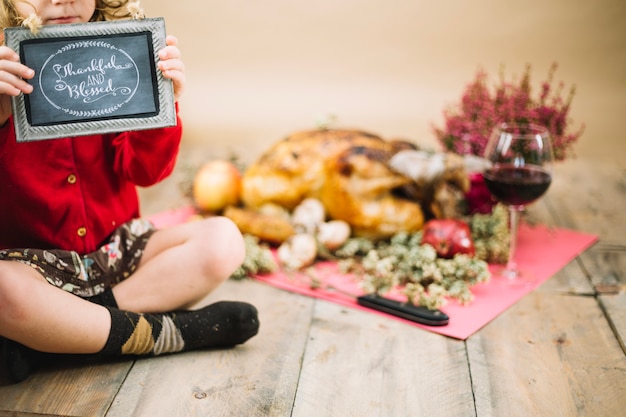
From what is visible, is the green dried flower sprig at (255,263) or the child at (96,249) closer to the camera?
the child at (96,249)

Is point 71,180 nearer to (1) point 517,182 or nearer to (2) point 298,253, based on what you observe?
(2) point 298,253

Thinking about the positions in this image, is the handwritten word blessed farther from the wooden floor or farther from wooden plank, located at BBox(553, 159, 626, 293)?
wooden plank, located at BBox(553, 159, 626, 293)

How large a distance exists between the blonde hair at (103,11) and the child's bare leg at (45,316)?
22.1 inches

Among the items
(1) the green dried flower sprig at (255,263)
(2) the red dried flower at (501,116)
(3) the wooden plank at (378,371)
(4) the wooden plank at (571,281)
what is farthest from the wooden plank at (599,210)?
(1) the green dried flower sprig at (255,263)

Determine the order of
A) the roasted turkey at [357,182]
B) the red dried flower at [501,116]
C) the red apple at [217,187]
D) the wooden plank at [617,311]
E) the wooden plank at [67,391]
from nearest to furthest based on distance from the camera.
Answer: the wooden plank at [67,391], the wooden plank at [617,311], the roasted turkey at [357,182], the red dried flower at [501,116], the red apple at [217,187]

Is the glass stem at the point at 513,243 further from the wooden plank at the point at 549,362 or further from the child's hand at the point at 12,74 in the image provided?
the child's hand at the point at 12,74

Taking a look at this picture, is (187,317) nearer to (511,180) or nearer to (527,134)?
(511,180)

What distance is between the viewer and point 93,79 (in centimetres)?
158

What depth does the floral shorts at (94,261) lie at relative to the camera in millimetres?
1669

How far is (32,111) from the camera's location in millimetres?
1536

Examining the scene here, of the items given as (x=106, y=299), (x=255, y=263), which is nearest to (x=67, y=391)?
(x=106, y=299)

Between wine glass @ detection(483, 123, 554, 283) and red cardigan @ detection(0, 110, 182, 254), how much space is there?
3.21 ft

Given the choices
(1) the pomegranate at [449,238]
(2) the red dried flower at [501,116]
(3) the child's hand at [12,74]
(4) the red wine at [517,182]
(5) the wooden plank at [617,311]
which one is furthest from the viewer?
(2) the red dried flower at [501,116]

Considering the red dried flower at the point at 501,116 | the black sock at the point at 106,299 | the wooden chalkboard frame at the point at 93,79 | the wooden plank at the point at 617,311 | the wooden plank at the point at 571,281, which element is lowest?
the wooden plank at the point at 571,281
